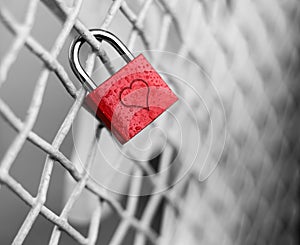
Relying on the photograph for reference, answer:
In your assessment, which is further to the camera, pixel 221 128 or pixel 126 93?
pixel 221 128

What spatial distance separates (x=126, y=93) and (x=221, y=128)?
0.28m

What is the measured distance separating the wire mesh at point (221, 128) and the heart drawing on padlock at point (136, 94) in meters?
0.03

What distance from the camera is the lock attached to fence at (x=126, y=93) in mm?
323

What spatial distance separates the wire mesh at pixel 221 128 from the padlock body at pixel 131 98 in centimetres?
2

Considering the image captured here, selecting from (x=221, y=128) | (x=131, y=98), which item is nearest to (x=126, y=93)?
(x=131, y=98)

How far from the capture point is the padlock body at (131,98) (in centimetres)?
32

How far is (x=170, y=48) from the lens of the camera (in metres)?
0.50

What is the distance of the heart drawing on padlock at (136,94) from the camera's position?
0.33 m

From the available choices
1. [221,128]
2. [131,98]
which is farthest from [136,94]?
[221,128]

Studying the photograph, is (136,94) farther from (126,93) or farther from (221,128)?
(221,128)

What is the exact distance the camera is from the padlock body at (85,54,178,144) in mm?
323

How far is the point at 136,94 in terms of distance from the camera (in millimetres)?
329

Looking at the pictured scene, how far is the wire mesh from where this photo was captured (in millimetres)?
311

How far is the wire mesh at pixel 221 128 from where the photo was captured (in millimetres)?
311
